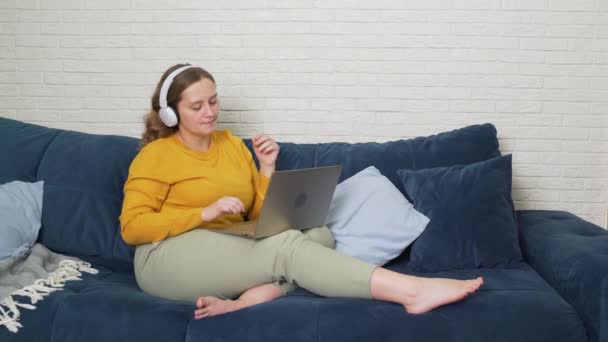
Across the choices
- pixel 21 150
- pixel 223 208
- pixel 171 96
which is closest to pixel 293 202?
pixel 223 208

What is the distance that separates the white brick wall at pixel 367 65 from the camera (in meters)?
3.04

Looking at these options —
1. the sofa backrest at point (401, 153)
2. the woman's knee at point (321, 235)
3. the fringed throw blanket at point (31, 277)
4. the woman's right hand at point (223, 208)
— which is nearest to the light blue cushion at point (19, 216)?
the fringed throw blanket at point (31, 277)

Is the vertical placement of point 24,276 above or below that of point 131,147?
below

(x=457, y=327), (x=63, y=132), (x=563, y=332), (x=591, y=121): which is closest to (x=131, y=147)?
(x=63, y=132)

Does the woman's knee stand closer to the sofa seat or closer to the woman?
the woman

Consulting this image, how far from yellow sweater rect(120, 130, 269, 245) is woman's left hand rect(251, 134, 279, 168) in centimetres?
6

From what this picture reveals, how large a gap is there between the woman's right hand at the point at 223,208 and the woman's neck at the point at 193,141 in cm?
35

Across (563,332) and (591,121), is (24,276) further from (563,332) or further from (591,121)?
(591,121)

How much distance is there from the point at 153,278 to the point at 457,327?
97 centimetres

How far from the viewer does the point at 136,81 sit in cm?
317

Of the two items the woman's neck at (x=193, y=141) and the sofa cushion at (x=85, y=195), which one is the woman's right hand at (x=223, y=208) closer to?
the woman's neck at (x=193, y=141)

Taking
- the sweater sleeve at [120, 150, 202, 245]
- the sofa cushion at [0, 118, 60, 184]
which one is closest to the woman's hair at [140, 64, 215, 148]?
the sweater sleeve at [120, 150, 202, 245]

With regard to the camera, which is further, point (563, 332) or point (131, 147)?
point (131, 147)

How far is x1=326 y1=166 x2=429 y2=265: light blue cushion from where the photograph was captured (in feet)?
8.26
